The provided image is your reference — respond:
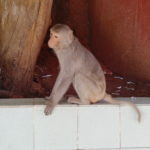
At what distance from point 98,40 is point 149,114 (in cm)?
192

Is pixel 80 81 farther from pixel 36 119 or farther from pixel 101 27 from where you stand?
pixel 101 27

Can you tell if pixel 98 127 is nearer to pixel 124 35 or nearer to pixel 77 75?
pixel 77 75

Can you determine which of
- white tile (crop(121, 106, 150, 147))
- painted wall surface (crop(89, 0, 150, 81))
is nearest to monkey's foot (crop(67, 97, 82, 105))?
white tile (crop(121, 106, 150, 147))

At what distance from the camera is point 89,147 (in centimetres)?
380

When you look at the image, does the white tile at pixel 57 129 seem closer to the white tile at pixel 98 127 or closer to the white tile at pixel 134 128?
the white tile at pixel 98 127

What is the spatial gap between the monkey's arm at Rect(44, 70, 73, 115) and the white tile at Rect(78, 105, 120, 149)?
202mm

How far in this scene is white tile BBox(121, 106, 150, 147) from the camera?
3840mm

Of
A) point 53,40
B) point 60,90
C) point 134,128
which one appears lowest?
point 134,128

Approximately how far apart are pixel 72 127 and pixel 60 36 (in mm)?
Result: 750

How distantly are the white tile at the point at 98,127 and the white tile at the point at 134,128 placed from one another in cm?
6

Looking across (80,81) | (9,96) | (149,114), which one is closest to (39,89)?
(9,96)

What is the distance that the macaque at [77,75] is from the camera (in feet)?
12.2

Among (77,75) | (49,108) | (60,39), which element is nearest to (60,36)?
(60,39)

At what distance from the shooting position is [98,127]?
3.82 metres
